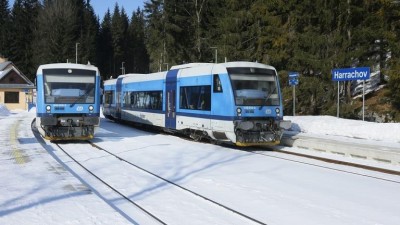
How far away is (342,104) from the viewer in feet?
96.8

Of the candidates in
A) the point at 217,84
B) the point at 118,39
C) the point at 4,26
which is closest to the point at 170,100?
the point at 217,84

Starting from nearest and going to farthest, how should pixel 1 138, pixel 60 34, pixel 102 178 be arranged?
1. pixel 102 178
2. pixel 1 138
3. pixel 60 34

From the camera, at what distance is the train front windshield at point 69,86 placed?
17.5 m

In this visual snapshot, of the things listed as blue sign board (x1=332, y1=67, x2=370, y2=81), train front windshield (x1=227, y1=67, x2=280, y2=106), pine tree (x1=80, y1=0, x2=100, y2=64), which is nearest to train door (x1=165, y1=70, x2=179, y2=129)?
train front windshield (x1=227, y1=67, x2=280, y2=106)

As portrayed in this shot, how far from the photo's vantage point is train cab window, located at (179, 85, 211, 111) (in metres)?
17.4

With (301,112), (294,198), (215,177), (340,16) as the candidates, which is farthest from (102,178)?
(301,112)

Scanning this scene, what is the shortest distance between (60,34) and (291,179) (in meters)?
78.8

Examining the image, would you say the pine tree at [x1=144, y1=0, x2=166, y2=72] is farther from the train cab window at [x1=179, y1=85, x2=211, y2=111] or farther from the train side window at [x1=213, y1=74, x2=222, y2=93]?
the train side window at [x1=213, y1=74, x2=222, y2=93]

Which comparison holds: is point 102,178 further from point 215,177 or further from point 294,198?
point 294,198

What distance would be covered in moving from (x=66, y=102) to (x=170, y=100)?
492 centimetres

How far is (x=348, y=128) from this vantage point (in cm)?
2019

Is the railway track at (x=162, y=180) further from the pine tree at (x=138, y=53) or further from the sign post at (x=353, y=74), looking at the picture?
the pine tree at (x=138, y=53)

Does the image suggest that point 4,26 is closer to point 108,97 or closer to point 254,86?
point 108,97

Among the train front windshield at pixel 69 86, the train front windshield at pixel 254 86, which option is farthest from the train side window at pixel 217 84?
the train front windshield at pixel 69 86
